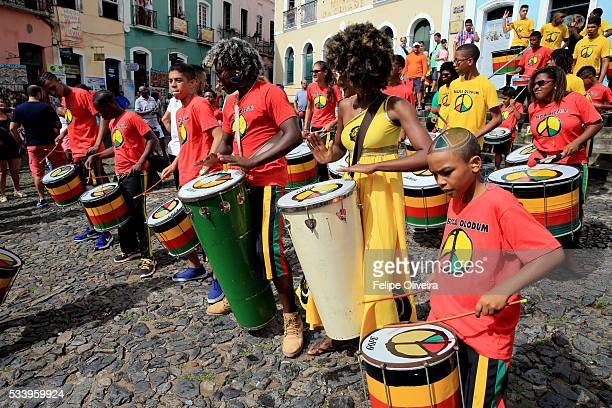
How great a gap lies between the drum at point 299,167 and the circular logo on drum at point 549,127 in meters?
2.74

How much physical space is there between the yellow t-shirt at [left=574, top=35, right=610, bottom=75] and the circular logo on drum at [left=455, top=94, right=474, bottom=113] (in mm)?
4762

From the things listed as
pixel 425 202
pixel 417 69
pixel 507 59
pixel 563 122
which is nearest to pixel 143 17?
pixel 417 69

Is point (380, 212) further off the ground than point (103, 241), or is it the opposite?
point (380, 212)

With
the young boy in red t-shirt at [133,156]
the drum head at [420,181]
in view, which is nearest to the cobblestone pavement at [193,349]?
the young boy in red t-shirt at [133,156]

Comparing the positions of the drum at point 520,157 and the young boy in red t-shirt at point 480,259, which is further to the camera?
the drum at point 520,157

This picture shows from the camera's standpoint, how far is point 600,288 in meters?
3.81

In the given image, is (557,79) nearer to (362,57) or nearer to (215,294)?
(362,57)

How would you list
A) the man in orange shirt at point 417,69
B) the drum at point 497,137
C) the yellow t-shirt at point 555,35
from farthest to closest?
1. the man in orange shirt at point 417,69
2. the yellow t-shirt at point 555,35
3. the drum at point 497,137

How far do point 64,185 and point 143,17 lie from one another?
2156cm

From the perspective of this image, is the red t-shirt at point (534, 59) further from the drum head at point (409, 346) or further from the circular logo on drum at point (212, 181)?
the drum head at point (409, 346)

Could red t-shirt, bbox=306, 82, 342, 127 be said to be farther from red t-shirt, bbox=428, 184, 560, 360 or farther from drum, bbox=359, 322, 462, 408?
drum, bbox=359, 322, 462, 408

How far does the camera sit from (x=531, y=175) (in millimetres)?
3775

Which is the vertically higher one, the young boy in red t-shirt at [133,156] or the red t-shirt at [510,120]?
the red t-shirt at [510,120]

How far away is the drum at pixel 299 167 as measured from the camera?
586 centimetres
